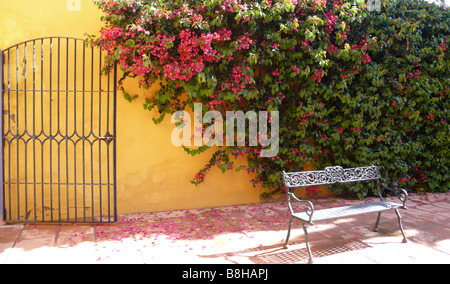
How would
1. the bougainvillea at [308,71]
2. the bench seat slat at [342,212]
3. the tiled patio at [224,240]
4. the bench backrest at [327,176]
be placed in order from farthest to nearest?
1. the bougainvillea at [308,71]
2. the bench backrest at [327,176]
3. the bench seat slat at [342,212]
4. the tiled patio at [224,240]

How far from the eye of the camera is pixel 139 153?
4.55 metres

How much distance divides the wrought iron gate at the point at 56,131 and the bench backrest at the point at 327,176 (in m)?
2.02

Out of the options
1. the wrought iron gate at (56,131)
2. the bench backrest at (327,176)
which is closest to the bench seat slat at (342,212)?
the bench backrest at (327,176)

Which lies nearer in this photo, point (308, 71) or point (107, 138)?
point (107, 138)

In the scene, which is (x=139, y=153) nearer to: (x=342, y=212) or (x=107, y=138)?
(x=107, y=138)

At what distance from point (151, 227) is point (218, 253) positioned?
110 cm

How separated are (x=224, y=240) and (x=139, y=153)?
5.51ft

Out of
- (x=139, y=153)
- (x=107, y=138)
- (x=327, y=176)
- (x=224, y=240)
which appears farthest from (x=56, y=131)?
(x=327, y=176)

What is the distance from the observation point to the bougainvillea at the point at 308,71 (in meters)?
3.94

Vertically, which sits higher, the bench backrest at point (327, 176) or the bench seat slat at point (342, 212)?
the bench backrest at point (327, 176)

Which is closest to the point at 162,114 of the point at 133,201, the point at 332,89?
the point at 133,201

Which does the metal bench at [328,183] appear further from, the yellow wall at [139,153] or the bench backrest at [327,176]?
the yellow wall at [139,153]

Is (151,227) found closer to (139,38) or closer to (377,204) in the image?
(139,38)

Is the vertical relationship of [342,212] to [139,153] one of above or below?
below
